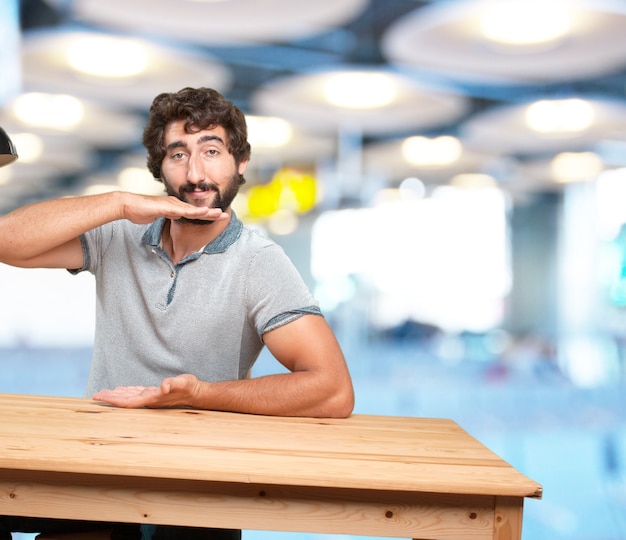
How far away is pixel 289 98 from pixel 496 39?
6.02 ft

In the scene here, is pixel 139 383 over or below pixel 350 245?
below

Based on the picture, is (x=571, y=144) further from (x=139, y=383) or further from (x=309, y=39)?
(x=139, y=383)

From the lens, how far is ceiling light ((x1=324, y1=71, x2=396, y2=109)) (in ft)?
18.4

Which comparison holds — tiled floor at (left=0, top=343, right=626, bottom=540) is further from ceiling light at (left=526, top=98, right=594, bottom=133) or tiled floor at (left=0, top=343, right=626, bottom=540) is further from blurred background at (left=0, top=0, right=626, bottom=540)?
ceiling light at (left=526, top=98, right=594, bottom=133)

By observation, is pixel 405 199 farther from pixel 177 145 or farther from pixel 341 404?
pixel 341 404

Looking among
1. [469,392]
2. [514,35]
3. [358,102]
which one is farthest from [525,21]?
[469,392]

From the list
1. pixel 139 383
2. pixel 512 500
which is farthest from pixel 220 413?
pixel 512 500

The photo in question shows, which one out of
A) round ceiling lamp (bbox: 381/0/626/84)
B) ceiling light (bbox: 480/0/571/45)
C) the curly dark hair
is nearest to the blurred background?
round ceiling lamp (bbox: 381/0/626/84)

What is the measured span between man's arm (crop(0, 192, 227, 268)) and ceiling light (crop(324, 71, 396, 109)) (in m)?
4.16

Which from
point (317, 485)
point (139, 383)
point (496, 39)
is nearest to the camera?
point (317, 485)

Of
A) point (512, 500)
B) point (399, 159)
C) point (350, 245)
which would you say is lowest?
point (512, 500)

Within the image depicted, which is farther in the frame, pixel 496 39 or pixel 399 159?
pixel 399 159

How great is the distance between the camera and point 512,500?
1037 millimetres

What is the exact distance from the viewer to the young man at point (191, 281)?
1481mm
